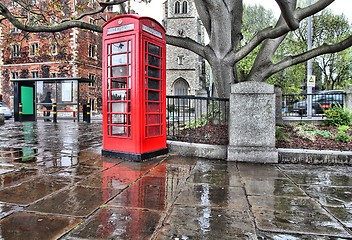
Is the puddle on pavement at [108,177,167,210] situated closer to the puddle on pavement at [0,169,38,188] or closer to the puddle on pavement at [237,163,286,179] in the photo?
the puddle on pavement at [237,163,286,179]

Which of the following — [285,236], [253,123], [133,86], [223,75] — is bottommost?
[285,236]

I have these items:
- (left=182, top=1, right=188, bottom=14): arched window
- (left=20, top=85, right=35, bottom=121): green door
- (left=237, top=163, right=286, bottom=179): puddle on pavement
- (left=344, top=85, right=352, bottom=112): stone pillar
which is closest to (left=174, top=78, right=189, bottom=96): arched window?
(left=182, top=1, right=188, bottom=14): arched window

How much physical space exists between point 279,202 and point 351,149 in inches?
159

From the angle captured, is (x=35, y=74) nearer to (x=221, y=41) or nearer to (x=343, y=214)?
(x=221, y=41)

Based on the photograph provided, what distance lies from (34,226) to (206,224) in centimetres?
168

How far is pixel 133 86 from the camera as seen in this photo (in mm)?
5617

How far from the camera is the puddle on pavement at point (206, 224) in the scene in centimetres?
246

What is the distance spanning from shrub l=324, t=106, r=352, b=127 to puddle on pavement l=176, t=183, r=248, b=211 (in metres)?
7.52

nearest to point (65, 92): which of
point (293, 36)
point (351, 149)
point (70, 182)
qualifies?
point (70, 182)

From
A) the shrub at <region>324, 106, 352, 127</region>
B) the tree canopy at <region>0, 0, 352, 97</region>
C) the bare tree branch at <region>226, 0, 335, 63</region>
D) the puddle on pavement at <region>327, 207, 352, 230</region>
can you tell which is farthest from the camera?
the shrub at <region>324, 106, 352, 127</region>

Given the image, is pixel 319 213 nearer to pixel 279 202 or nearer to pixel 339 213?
pixel 339 213

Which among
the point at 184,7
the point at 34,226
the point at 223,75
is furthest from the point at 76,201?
the point at 184,7

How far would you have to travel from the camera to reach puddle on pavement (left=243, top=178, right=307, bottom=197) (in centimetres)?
376

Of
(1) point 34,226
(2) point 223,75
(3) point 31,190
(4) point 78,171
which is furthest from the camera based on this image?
(2) point 223,75
